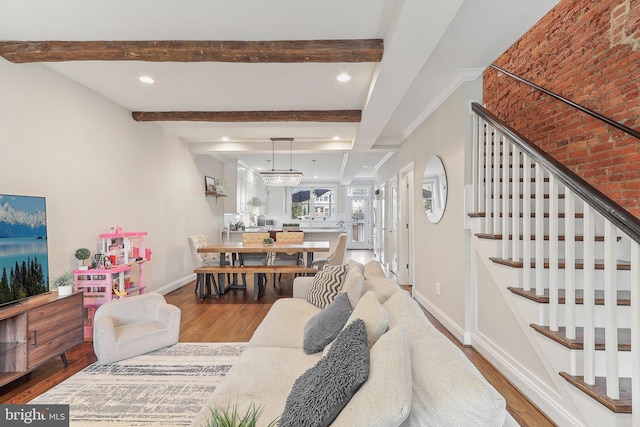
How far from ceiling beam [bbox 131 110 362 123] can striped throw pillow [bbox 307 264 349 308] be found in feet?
7.24

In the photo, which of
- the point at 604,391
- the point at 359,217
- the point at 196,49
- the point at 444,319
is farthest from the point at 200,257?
the point at 359,217

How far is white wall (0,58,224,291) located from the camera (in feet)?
9.15

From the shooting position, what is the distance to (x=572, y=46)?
116 inches

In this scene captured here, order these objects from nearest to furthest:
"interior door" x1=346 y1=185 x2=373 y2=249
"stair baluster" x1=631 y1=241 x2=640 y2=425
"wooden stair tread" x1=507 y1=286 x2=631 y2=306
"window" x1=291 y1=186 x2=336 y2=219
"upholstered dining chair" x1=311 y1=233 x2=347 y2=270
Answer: "stair baluster" x1=631 y1=241 x2=640 y2=425 → "wooden stair tread" x1=507 y1=286 x2=631 y2=306 → "upholstered dining chair" x1=311 y1=233 x2=347 y2=270 → "interior door" x1=346 y1=185 x2=373 y2=249 → "window" x1=291 y1=186 x2=336 y2=219

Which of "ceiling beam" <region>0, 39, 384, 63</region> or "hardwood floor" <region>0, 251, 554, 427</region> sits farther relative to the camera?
"ceiling beam" <region>0, 39, 384, 63</region>

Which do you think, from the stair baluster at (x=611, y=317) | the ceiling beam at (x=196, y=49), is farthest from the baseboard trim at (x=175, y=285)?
the stair baluster at (x=611, y=317)

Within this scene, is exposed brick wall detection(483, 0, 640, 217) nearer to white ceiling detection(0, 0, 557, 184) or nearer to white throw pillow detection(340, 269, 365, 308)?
white ceiling detection(0, 0, 557, 184)

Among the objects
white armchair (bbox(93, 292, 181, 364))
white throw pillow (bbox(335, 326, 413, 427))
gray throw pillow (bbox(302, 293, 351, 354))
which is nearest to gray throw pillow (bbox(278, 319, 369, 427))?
white throw pillow (bbox(335, 326, 413, 427))

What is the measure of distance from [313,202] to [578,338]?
1067cm

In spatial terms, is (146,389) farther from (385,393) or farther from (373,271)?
(385,393)

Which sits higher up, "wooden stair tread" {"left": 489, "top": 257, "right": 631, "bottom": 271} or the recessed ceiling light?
the recessed ceiling light

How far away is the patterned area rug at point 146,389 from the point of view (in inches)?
80.1

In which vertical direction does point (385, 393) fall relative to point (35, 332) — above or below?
above

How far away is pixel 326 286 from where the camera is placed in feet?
9.59
